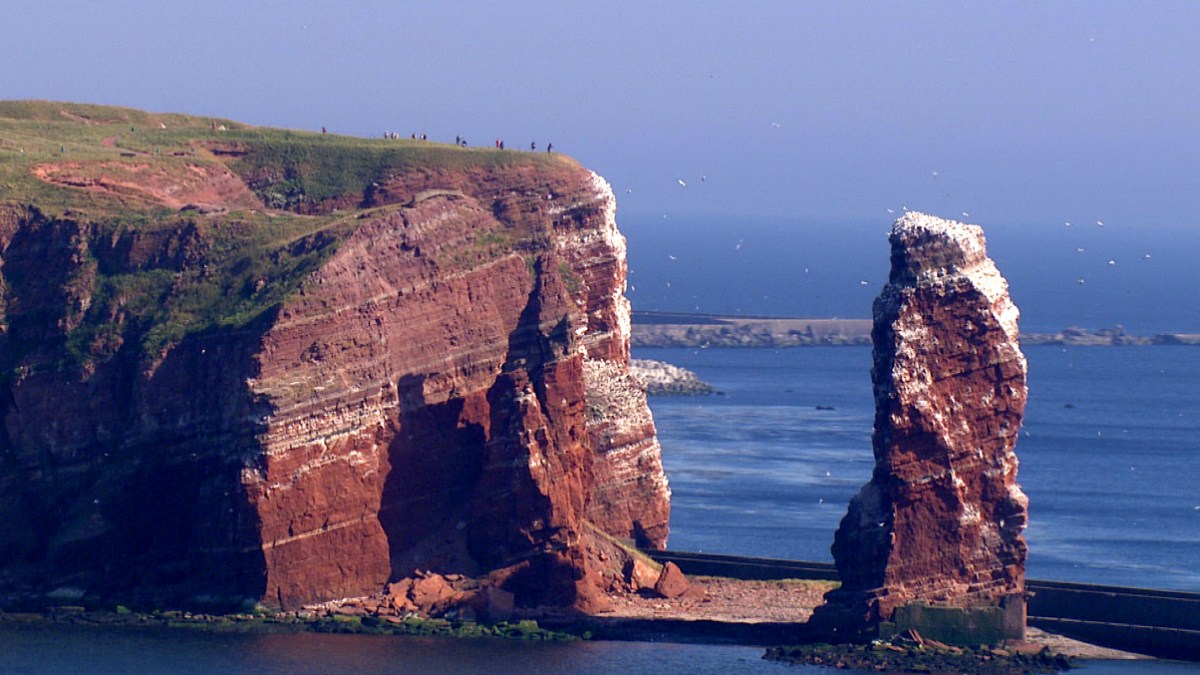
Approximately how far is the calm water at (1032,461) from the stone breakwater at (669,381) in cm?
197

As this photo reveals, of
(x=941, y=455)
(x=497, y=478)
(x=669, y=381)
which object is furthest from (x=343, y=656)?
(x=669, y=381)

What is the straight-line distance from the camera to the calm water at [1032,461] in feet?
275

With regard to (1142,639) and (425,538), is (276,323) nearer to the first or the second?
(425,538)

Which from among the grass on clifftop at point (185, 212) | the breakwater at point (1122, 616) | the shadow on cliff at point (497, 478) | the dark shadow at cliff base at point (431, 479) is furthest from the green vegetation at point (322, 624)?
the breakwater at point (1122, 616)

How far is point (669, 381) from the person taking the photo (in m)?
141

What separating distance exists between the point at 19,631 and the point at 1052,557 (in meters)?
34.7

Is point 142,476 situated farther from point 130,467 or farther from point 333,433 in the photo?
point 333,433

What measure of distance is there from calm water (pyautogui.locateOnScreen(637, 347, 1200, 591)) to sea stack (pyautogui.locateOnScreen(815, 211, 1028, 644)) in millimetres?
15272

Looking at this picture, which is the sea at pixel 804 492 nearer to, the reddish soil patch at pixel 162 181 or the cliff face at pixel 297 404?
the cliff face at pixel 297 404

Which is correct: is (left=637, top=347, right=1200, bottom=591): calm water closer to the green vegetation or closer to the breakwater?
the breakwater

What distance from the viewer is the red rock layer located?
67.2 m

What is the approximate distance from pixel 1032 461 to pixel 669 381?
35.5 meters

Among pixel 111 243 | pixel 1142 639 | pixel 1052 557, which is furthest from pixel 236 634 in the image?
pixel 1052 557

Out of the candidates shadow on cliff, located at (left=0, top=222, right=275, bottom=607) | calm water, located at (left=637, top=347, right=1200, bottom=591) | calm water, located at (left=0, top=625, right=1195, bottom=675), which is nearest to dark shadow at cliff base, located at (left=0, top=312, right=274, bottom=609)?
shadow on cliff, located at (left=0, top=222, right=275, bottom=607)
